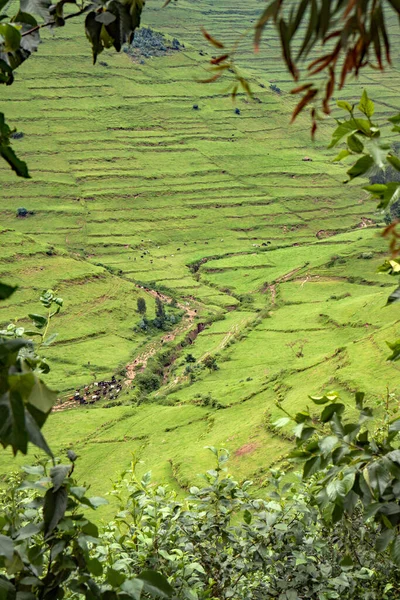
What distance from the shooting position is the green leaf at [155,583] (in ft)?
5.84

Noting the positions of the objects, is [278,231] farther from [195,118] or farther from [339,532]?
[339,532]

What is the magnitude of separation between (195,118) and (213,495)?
4228 inches

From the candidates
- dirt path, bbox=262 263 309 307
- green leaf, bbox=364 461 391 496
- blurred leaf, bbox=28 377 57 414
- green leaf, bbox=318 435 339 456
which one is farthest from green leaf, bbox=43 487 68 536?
dirt path, bbox=262 263 309 307

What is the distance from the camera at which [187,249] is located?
78.9 metres

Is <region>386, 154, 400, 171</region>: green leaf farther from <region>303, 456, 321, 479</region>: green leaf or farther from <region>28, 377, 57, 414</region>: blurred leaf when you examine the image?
<region>28, 377, 57, 414</region>: blurred leaf

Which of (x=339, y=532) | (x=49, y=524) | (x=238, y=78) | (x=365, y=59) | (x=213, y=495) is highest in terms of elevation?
(x=365, y=59)

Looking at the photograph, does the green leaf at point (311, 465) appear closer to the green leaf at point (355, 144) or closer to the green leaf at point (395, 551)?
the green leaf at point (395, 551)

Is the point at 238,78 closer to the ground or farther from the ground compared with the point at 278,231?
farther from the ground

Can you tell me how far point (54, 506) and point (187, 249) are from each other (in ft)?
254

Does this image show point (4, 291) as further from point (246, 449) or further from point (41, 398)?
point (246, 449)

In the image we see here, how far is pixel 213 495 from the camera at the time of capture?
3582mm

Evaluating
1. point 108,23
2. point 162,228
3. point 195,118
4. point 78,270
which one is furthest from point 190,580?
point 195,118

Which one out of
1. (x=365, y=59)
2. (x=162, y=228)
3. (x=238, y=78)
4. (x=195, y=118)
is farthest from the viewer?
(x=195, y=118)

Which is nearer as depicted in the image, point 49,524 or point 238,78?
point 238,78
